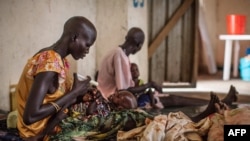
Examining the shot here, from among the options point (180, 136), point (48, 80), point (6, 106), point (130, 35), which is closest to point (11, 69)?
point (6, 106)

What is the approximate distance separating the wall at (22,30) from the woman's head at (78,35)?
1.50 m

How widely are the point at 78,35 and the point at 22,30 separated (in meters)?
1.63

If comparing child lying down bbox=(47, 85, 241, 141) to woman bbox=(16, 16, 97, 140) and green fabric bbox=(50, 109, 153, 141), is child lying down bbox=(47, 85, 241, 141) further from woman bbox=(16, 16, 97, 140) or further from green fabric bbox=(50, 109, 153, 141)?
woman bbox=(16, 16, 97, 140)

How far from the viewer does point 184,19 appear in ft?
16.7

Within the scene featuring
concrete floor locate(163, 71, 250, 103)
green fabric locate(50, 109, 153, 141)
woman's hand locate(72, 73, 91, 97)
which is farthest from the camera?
concrete floor locate(163, 71, 250, 103)

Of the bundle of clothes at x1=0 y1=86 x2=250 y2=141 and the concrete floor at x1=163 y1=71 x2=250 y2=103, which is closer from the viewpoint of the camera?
the bundle of clothes at x1=0 y1=86 x2=250 y2=141

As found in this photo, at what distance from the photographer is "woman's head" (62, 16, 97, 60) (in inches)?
72.5

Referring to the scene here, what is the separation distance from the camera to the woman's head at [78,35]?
1841mm

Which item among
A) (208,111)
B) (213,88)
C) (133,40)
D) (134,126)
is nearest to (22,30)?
(133,40)

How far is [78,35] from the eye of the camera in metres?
1.84

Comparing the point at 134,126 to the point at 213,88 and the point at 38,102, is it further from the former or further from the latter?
the point at 213,88

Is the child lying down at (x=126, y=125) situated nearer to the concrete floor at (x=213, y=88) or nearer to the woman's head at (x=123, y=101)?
the woman's head at (x=123, y=101)

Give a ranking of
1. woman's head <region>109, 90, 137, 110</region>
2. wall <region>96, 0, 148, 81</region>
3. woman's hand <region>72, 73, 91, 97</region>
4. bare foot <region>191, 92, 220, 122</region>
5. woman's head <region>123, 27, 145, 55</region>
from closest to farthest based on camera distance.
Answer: woman's hand <region>72, 73, 91, 97</region>, bare foot <region>191, 92, 220, 122</region>, woman's head <region>109, 90, 137, 110</region>, woman's head <region>123, 27, 145, 55</region>, wall <region>96, 0, 148, 81</region>

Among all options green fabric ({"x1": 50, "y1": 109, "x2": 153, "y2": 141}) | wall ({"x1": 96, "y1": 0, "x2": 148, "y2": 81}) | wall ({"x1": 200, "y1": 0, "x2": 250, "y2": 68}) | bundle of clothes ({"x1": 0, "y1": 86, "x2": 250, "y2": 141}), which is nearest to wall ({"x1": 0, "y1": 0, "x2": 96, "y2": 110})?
wall ({"x1": 96, "y1": 0, "x2": 148, "y2": 81})
